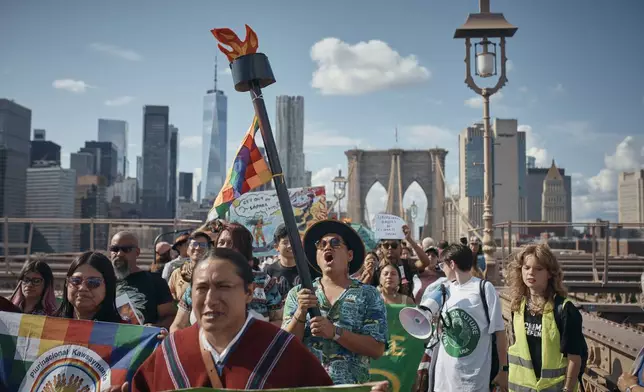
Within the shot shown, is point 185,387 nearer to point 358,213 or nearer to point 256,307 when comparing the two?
point 256,307

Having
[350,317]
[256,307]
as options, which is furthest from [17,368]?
[350,317]

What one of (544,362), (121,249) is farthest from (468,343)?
(121,249)

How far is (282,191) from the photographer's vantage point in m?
2.67

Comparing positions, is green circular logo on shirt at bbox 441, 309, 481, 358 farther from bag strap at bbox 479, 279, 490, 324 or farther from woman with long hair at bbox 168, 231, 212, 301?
woman with long hair at bbox 168, 231, 212, 301

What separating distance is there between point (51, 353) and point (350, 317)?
1.40 metres

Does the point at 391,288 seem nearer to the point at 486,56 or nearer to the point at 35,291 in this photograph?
the point at 35,291

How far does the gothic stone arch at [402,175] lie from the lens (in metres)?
73.2

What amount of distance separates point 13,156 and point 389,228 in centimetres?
12005

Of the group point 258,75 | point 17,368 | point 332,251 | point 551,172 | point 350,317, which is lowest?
point 17,368

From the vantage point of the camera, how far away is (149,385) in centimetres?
205

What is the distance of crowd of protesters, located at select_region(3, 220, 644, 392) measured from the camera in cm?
203

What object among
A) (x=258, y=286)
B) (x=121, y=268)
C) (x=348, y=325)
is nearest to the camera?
(x=348, y=325)

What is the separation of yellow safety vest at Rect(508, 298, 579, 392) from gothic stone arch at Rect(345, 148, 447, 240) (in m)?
67.9

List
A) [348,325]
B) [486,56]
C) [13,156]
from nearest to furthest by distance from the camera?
1. [348,325]
2. [486,56]
3. [13,156]
